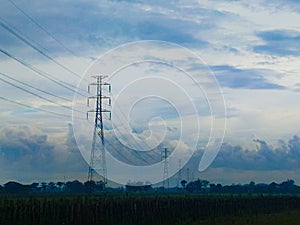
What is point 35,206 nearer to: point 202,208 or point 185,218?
point 185,218

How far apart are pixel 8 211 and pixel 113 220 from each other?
397 inches

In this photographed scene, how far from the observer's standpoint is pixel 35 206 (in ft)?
103

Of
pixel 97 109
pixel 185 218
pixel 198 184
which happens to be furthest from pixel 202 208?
pixel 198 184

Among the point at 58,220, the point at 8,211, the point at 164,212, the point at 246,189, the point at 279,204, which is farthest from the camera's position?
the point at 246,189

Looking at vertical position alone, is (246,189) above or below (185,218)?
above

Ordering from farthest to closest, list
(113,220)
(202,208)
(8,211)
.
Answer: (202,208), (113,220), (8,211)

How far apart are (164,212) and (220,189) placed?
366ft

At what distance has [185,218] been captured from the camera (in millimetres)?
46688

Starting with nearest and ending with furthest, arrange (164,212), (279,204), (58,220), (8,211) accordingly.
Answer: (8,211), (58,220), (164,212), (279,204)

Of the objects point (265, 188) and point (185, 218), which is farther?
point (265, 188)

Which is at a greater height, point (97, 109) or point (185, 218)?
point (97, 109)

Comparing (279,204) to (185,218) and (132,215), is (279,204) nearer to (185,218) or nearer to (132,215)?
(185,218)

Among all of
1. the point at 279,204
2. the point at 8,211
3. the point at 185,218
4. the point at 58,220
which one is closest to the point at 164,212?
the point at 185,218

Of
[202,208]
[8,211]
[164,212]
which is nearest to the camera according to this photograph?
[8,211]
